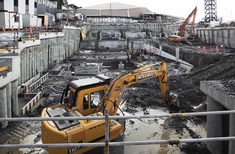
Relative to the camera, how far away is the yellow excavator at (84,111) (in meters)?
6.84

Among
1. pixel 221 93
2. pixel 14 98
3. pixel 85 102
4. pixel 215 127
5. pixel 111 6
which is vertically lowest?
pixel 215 127

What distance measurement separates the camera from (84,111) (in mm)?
8227

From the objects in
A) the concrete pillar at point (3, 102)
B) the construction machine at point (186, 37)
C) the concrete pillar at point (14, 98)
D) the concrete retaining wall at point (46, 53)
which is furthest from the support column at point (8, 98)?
the construction machine at point (186, 37)

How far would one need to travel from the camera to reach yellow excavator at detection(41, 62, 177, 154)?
6836mm

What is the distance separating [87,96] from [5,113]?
14.2 feet

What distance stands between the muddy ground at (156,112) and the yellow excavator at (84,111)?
97cm

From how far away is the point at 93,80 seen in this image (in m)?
8.71

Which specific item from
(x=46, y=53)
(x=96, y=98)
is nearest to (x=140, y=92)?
(x=96, y=98)

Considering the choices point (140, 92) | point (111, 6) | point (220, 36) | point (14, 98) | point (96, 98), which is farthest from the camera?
point (111, 6)

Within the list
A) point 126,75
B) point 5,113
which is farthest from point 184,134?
point 5,113

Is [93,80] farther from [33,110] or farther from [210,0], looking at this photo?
[210,0]

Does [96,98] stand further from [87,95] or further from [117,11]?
[117,11]

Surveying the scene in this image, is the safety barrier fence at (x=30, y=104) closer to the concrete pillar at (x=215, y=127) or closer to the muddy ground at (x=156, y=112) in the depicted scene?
the muddy ground at (x=156, y=112)

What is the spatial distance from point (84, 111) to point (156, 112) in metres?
5.79
